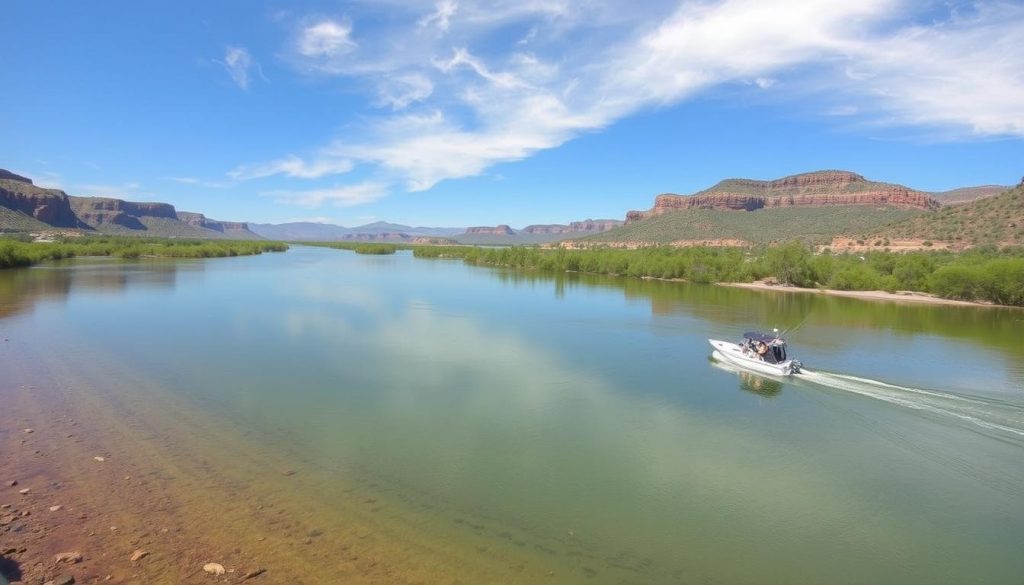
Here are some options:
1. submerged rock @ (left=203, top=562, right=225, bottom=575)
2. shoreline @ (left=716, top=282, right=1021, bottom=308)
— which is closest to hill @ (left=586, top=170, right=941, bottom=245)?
shoreline @ (left=716, top=282, right=1021, bottom=308)

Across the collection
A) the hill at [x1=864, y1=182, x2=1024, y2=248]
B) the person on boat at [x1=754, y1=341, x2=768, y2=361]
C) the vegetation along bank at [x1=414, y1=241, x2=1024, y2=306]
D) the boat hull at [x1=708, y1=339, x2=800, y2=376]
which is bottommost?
the boat hull at [x1=708, y1=339, x2=800, y2=376]

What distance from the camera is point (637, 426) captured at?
15859 millimetres

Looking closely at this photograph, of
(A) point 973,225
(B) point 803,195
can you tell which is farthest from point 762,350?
(B) point 803,195

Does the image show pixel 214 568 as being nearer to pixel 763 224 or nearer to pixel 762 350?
pixel 762 350

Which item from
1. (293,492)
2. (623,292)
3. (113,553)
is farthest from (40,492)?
(623,292)

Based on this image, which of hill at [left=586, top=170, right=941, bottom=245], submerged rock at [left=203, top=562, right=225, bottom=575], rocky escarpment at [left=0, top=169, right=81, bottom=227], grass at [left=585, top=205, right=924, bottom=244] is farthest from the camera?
rocky escarpment at [left=0, top=169, right=81, bottom=227]

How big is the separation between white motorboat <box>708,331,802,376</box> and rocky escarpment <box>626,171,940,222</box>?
12620 cm

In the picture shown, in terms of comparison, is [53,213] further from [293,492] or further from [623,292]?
[293,492]

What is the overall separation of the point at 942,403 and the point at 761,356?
238 inches

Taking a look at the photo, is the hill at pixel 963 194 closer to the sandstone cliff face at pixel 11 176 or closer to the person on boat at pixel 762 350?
the person on boat at pixel 762 350

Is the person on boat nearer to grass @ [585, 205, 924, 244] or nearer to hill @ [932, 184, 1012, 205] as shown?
grass @ [585, 205, 924, 244]

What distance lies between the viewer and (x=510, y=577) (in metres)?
8.43

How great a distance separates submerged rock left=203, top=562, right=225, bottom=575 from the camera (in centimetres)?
802

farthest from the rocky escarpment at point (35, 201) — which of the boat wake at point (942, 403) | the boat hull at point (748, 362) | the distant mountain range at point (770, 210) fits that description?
the boat wake at point (942, 403)
